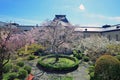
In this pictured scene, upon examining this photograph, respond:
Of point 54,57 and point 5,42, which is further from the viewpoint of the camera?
point 54,57

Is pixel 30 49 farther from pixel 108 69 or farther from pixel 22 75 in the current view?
pixel 108 69

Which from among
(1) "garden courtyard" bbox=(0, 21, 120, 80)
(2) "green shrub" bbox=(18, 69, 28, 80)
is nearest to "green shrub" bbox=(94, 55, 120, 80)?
(1) "garden courtyard" bbox=(0, 21, 120, 80)

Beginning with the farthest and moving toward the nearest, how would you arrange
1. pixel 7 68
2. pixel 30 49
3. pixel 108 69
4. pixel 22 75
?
pixel 30 49, pixel 7 68, pixel 22 75, pixel 108 69

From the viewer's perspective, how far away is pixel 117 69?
52.6ft

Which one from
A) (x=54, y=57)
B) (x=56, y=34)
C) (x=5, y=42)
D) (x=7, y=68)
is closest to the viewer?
(x=5, y=42)

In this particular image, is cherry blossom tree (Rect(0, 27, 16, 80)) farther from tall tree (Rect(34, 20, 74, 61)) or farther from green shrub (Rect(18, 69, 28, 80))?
tall tree (Rect(34, 20, 74, 61))

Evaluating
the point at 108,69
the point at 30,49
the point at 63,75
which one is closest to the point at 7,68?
the point at 63,75

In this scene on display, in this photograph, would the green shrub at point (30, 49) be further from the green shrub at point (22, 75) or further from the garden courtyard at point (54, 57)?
the green shrub at point (22, 75)

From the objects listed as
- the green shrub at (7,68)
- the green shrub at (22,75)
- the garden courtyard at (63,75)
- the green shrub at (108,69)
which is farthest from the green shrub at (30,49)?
the green shrub at (108,69)

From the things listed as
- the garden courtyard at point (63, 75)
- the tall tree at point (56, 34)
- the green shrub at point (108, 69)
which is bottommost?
the garden courtyard at point (63, 75)

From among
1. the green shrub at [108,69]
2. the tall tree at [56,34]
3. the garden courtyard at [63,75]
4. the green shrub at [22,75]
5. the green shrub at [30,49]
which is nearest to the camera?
the green shrub at [108,69]

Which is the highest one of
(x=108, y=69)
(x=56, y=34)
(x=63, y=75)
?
(x=56, y=34)

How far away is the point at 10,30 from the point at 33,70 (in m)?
12.1

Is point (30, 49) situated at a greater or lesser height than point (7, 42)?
lesser
